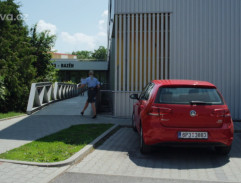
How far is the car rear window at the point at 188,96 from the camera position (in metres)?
5.46

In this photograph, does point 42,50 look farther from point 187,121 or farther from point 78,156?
point 187,121

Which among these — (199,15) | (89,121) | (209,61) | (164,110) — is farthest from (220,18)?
(164,110)

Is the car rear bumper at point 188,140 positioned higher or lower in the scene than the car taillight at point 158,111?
lower

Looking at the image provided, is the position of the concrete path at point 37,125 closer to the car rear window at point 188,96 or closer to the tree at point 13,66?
the tree at point 13,66

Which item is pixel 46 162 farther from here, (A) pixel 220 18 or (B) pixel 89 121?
(A) pixel 220 18

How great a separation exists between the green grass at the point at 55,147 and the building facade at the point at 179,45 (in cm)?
362

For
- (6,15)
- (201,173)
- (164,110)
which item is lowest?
(201,173)

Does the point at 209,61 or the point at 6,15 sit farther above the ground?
the point at 6,15

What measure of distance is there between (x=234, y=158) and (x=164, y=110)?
171 centimetres

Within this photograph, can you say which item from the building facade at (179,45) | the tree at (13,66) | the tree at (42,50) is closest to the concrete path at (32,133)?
the tree at (13,66)

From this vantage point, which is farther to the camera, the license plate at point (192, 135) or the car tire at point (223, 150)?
the car tire at point (223, 150)

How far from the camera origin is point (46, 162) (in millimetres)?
4992

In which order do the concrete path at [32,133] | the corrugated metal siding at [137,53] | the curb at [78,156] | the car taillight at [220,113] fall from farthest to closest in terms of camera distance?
the corrugated metal siding at [137,53], the car taillight at [220,113], the curb at [78,156], the concrete path at [32,133]

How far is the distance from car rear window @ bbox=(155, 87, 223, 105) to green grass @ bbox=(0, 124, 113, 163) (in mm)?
2002
